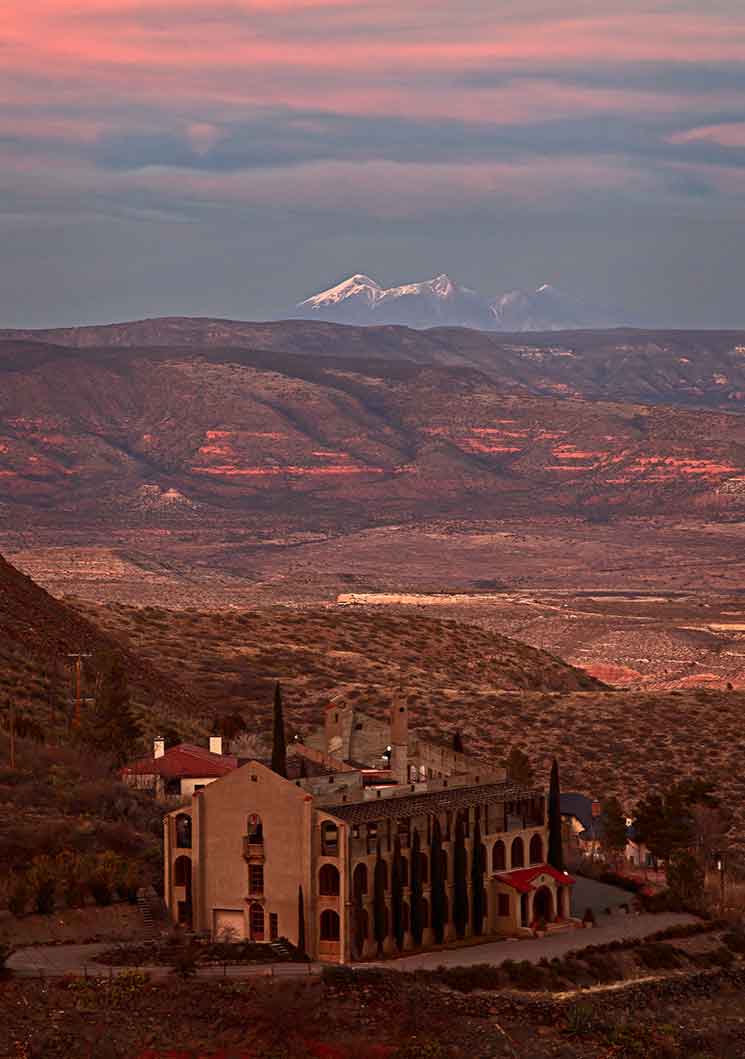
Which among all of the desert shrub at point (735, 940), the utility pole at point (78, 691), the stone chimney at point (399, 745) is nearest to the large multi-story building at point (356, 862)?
the stone chimney at point (399, 745)

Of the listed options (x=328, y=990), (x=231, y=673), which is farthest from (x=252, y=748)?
(x=231, y=673)

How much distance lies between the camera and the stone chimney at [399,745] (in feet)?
178

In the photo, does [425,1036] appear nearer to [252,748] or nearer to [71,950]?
[71,950]

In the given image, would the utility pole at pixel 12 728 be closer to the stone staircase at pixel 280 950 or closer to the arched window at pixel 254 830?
the arched window at pixel 254 830

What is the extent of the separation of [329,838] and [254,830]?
1.70 metres

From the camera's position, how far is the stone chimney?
2136 inches

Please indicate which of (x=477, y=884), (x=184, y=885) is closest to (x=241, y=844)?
(x=184, y=885)

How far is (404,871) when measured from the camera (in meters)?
48.3

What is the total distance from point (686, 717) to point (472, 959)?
40.3 metres

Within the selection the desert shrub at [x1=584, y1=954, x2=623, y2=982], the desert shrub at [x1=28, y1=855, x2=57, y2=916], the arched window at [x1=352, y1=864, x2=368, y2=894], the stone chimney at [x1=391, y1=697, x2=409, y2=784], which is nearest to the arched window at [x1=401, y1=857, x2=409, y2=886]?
the arched window at [x1=352, y1=864, x2=368, y2=894]

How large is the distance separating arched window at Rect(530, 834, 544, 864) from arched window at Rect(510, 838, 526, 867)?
348 mm

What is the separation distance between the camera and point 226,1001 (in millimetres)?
43906

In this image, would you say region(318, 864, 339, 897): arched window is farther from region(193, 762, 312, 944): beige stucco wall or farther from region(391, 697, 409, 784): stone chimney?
region(391, 697, 409, 784): stone chimney

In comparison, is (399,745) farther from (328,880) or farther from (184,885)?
(328,880)
